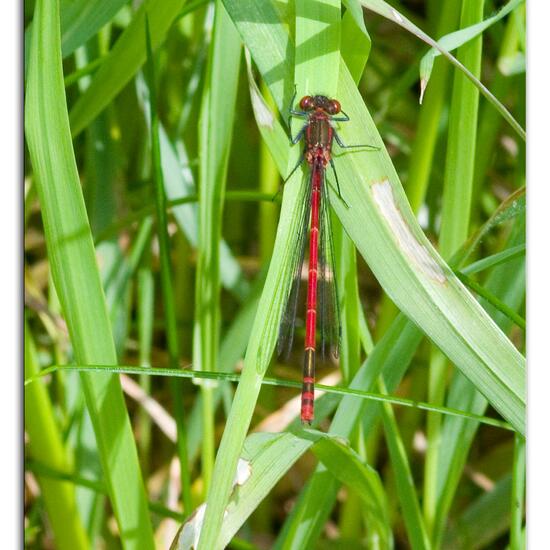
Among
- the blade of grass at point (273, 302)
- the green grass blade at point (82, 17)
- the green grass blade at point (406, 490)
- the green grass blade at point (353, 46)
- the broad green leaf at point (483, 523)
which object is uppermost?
the green grass blade at point (82, 17)

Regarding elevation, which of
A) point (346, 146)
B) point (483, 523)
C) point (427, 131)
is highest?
point (427, 131)

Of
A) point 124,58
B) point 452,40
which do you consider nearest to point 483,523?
point 452,40

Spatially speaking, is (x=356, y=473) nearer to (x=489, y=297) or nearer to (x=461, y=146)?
(x=489, y=297)

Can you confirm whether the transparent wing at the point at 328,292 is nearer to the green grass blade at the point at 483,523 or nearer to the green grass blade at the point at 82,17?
the green grass blade at the point at 82,17

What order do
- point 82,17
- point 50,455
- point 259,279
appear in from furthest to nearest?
point 259,279 → point 50,455 → point 82,17

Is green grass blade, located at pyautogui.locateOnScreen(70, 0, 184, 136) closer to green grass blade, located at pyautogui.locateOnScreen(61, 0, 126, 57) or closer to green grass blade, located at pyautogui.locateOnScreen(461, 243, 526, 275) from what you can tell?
green grass blade, located at pyautogui.locateOnScreen(61, 0, 126, 57)

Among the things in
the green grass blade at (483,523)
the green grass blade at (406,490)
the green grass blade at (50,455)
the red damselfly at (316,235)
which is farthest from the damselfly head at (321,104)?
the green grass blade at (483,523)

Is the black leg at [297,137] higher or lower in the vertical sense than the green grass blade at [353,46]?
lower
